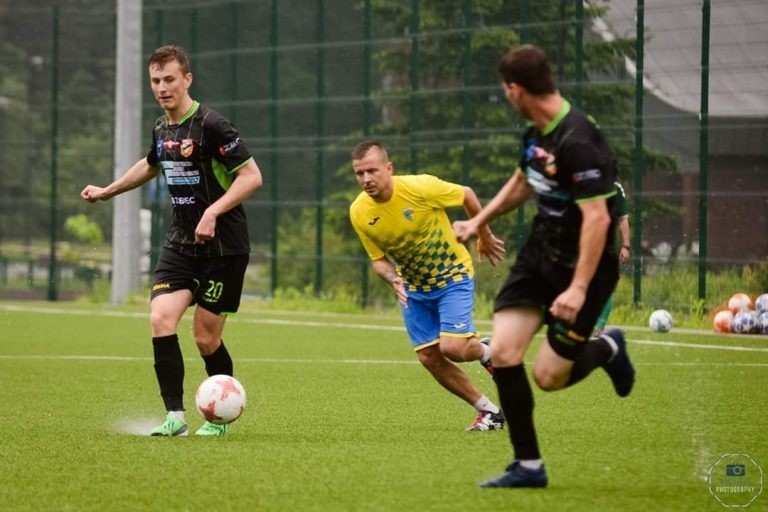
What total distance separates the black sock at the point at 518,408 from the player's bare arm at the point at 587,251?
1.49 ft

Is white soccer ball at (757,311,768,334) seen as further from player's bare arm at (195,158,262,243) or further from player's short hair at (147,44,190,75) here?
player's short hair at (147,44,190,75)

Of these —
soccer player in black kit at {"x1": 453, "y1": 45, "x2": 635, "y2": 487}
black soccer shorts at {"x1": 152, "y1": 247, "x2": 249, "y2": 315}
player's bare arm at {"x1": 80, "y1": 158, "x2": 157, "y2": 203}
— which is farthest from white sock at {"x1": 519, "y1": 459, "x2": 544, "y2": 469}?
player's bare arm at {"x1": 80, "y1": 158, "x2": 157, "y2": 203}

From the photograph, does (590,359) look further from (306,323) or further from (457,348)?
(306,323)

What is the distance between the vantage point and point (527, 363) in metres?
14.2

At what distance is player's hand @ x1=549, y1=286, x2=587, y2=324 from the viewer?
255 inches

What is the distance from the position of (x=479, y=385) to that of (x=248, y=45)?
13011 mm

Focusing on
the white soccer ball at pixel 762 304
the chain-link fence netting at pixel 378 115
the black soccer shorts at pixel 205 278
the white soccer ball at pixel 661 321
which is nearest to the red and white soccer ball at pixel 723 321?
the white soccer ball at pixel 762 304

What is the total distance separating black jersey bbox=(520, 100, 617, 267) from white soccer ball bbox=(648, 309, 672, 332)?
10932 millimetres

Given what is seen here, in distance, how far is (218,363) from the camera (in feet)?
30.4

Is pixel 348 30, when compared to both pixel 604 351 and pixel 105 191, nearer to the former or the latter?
pixel 105 191

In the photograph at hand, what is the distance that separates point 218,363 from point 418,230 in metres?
1.44

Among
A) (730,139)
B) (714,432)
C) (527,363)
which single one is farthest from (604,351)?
(730,139)

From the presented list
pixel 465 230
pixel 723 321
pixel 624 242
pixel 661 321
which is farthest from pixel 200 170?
pixel 723 321

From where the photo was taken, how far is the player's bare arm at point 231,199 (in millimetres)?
8578
